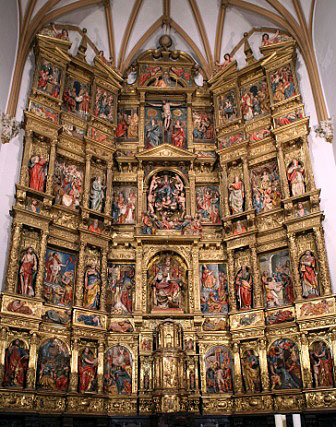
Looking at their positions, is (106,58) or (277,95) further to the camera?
(106,58)

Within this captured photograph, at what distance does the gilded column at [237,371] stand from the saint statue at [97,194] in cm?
706

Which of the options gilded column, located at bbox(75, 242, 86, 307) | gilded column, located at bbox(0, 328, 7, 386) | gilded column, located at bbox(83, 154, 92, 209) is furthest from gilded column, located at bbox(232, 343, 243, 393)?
gilded column, located at bbox(0, 328, 7, 386)

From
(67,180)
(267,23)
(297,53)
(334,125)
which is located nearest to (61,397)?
(67,180)

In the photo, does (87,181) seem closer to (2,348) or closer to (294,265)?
(2,348)

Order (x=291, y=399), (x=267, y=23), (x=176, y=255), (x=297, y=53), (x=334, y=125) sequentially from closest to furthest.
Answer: (x=291, y=399) → (x=334, y=125) → (x=176, y=255) → (x=297, y=53) → (x=267, y=23)

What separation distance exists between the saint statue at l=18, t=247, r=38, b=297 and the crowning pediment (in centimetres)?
622

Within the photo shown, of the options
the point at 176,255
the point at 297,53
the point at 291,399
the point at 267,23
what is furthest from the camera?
the point at 267,23

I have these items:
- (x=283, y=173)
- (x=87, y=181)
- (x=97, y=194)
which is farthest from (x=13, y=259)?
(x=283, y=173)

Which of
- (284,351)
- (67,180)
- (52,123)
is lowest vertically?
(284,351)

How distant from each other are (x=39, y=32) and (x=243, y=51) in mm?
8704

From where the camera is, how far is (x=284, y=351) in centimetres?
1525

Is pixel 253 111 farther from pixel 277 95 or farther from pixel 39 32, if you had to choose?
pixel 39 32

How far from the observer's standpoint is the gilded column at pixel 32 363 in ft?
45.4

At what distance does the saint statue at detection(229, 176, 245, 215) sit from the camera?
18078 mm
